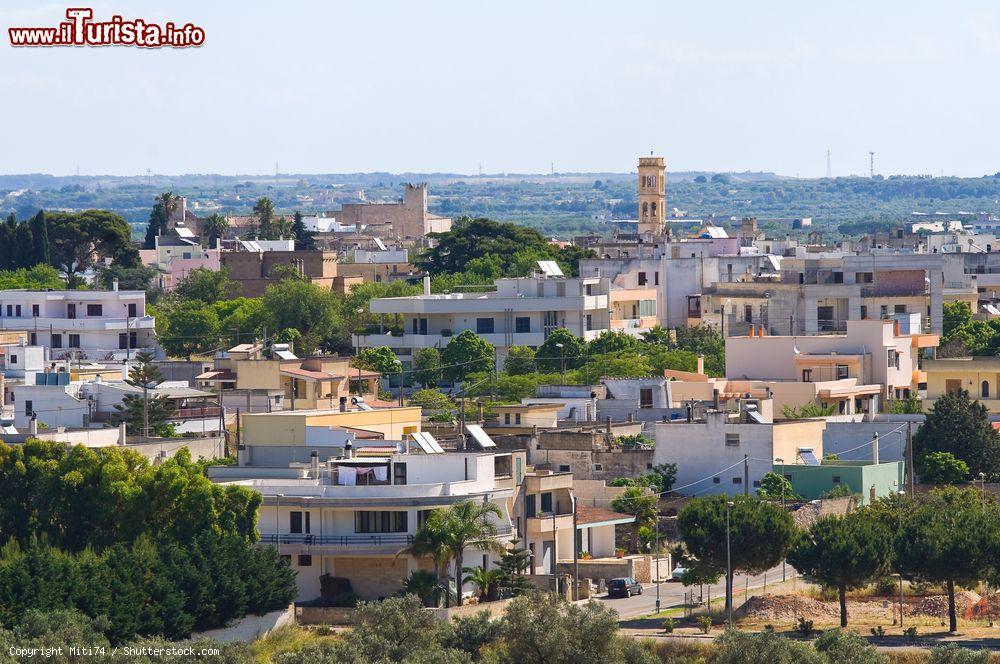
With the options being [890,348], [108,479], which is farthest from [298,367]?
[108,479]

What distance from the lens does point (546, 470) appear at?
156ft

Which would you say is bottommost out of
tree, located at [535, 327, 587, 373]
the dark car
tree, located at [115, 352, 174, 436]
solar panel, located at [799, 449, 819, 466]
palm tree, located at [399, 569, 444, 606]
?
the dark car

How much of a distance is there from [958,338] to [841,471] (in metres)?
28.4

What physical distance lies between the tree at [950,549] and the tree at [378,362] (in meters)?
32.7

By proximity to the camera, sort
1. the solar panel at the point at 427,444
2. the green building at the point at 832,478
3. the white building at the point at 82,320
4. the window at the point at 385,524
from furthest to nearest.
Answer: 1. the white building at the point at 82,320
2. the green building at the point at 832,478
3. the solar panel at the point at 427,444
4. the window at the point at 385,524

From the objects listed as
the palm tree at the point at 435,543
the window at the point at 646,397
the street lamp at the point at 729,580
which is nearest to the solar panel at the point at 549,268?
the window at the point at 646,397

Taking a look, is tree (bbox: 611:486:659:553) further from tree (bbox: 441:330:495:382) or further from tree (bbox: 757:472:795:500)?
tree (bbox: 441:330:495:382)

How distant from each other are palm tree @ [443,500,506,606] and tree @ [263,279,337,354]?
4436cm

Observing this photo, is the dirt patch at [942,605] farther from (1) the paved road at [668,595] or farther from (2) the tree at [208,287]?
(2) the tree at [208,287]

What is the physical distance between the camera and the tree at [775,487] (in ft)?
163

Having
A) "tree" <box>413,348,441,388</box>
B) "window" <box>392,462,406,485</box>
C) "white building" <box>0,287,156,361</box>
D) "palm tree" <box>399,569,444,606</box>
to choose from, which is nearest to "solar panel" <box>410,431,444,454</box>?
"window" <box>392,462,406,485</box>

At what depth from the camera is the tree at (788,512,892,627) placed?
136 ft

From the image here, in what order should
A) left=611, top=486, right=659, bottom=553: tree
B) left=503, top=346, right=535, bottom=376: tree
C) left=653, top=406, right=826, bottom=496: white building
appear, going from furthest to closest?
1. left=503, top=346, right=535, bottom=376: tree
2. left=653, top=406, right=826, bottom=496: white building
3. left=611, top=486, right=659, bottom=553: tree

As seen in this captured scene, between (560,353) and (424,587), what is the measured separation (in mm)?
37456
